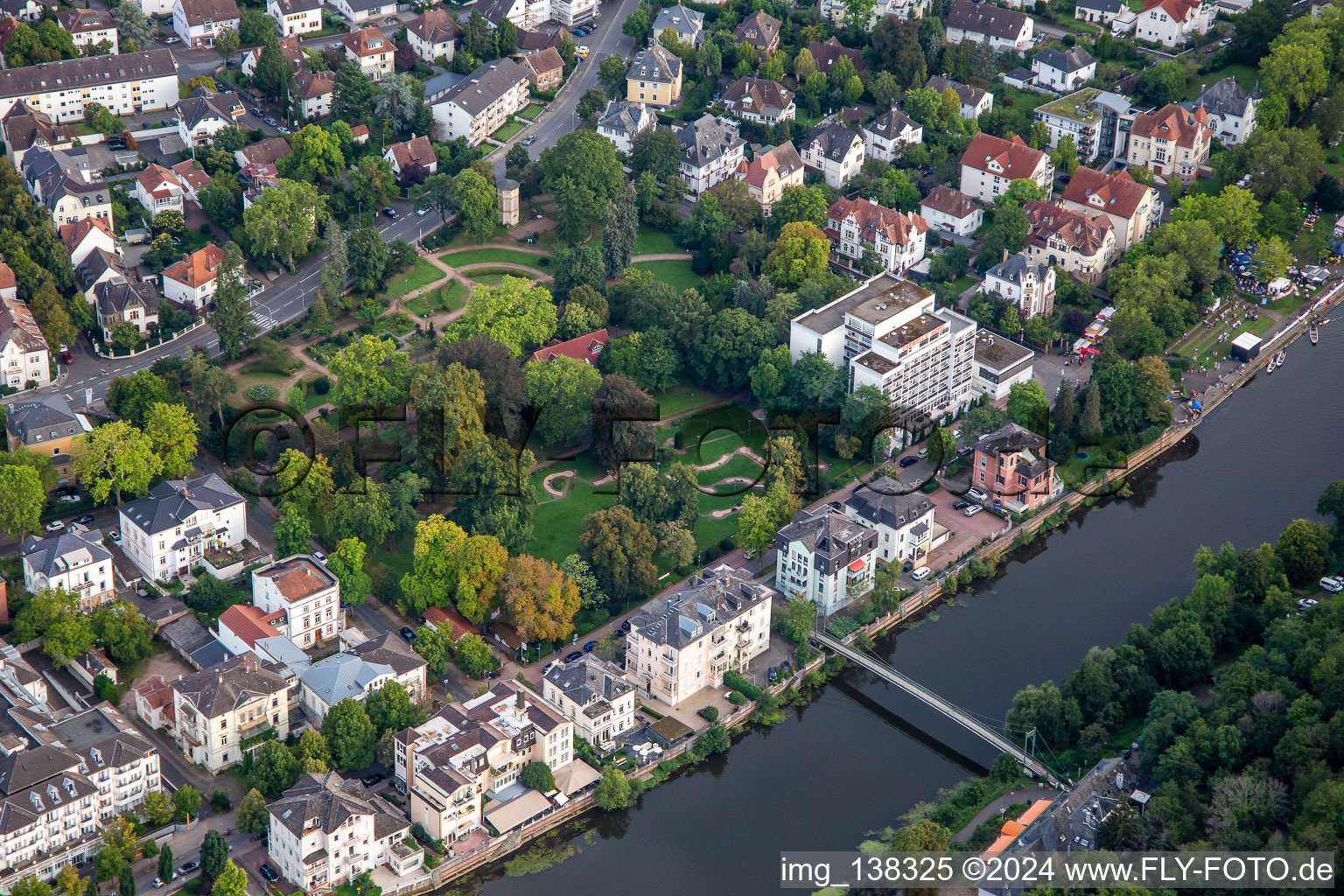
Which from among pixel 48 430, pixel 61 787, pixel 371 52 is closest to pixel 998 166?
pixel 371 52

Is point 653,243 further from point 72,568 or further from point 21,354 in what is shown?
point 72,568

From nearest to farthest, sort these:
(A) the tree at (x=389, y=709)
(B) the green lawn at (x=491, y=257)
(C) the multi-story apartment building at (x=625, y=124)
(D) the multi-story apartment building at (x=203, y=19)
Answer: (A) the tree at (x=389, y=709) → (B) the green lawn at (x=491, y=257) → (C) the multi-story apartment building at (x=625, y=124) → (D) the multi-story apartment building at (x=203, y=19)

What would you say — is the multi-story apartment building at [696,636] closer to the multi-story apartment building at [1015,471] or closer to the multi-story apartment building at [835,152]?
the multi-story apartment building at [1015,471]

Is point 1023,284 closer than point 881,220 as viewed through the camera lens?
Yes

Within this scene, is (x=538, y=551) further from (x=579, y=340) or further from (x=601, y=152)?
(x=601, y=152)

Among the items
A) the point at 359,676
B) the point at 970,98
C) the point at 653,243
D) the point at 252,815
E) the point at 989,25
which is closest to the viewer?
the point at 252,815

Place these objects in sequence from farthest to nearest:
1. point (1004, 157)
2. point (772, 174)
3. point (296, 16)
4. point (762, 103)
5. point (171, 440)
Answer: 1. point (296, 16)
2. point (762, 103)
3. point (1004, 157)
4. point (772, 174)
5. point (171, 440)

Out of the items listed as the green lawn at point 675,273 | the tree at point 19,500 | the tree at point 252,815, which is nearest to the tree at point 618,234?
the green lawn at point 675,273

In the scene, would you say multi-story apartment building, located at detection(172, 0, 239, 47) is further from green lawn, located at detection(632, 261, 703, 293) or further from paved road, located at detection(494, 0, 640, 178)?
green lawn, located at detection(632, 261, 703, 293)
